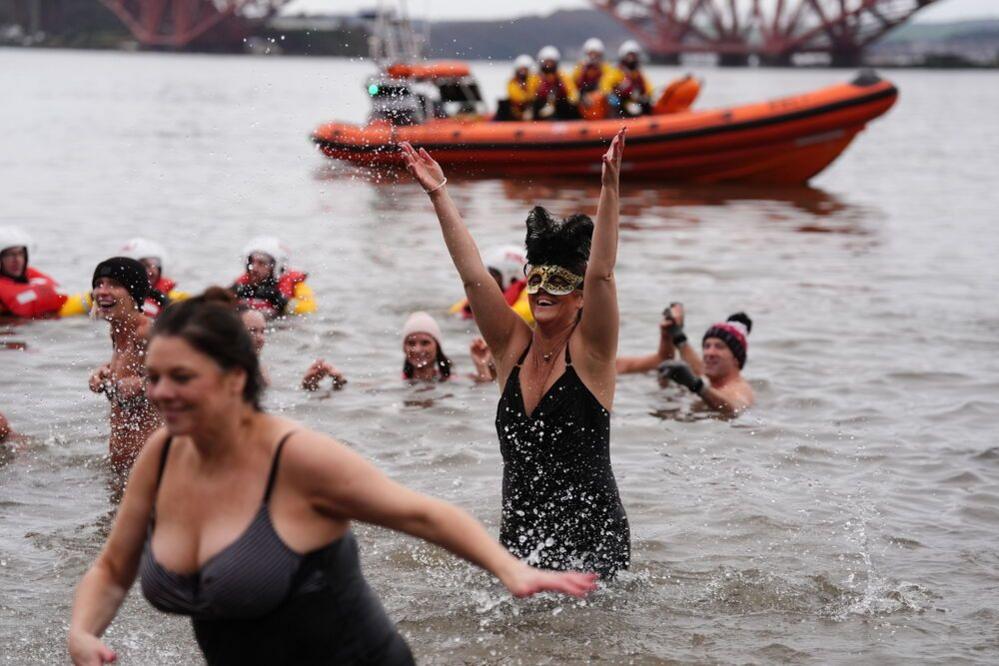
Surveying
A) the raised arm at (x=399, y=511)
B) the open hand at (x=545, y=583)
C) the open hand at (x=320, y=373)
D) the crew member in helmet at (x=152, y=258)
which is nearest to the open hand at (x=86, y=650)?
the raised arm at (x=399, y=511)

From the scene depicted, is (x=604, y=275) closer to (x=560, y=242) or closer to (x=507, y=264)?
(x=560, y=242)

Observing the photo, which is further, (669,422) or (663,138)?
(663,138)

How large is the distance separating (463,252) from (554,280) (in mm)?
361

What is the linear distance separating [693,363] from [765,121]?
14.0 meters

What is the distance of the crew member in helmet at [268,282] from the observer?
1173 cm

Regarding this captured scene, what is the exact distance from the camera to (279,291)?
40.6 ft

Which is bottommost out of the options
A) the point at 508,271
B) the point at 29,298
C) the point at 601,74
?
the point at 29,298

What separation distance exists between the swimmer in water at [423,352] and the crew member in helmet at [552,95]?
570 inches

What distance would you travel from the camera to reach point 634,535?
7336mm

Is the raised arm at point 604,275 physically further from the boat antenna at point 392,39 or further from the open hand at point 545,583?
the boat antenna at point 392,39

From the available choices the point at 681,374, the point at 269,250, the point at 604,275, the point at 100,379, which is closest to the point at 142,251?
the point at 269,250

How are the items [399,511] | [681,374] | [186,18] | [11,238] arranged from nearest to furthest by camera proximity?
1. [399,511]
2. [681,374]
3. [11,238]
4. [186,18]

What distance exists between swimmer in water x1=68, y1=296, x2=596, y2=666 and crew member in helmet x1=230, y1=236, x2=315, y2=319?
808 centimetres

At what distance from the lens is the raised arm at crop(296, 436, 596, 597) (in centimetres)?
331
